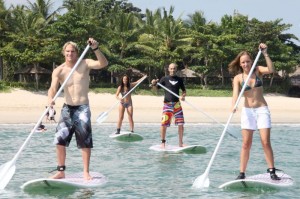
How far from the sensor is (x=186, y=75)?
167 feet

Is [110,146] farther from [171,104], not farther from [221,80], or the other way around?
[221,80]

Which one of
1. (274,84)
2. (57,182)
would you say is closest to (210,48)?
(274,84)

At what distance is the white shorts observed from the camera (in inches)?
316

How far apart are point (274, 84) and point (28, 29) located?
75.9 feet

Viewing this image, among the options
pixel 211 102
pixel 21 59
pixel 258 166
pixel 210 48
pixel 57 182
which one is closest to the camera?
pixel 57 182

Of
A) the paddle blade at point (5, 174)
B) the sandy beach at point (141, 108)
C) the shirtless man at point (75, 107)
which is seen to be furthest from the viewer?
the sandy beach at point (141, 108)

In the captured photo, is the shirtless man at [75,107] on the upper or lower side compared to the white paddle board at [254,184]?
upper

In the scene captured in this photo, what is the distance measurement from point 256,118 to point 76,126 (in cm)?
255

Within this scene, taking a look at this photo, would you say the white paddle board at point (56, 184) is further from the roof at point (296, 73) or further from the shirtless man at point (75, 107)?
the roof at point (296, 73)

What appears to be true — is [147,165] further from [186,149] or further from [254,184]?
[254,184]

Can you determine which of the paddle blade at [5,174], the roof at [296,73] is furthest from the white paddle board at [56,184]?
the roof at [296,73]

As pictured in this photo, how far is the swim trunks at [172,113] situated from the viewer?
12469mm

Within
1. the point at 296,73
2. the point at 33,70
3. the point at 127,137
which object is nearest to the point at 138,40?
the point at 33,70

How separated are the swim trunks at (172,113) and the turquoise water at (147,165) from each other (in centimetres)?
70
